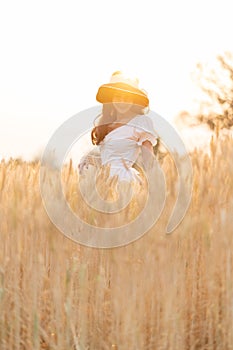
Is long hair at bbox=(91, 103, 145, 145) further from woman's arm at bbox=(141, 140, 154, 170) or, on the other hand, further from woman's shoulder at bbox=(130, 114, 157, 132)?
woman's arm at bbox=(141, 140, 154, 170)

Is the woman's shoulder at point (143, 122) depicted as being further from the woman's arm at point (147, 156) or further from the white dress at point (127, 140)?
the woman's arm at point (147, 156)

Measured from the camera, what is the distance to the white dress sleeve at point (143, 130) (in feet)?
10.5

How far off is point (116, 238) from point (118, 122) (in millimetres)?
1980

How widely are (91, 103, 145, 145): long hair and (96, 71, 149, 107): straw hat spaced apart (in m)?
0.04

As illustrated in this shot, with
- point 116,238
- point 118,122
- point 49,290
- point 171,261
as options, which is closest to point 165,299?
point 171,261

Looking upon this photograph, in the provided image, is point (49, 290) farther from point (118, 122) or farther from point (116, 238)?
point (118, 122)

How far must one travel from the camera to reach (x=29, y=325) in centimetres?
164

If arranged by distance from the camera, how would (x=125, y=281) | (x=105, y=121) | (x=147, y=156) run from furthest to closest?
(x=105, y=121)
(x=147, y=156)
(x=125, y=281)

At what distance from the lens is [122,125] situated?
339 centimetres

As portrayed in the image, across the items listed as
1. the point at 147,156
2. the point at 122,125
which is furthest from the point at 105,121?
the point at 147,156

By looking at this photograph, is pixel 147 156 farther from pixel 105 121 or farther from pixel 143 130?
pixel 105 121

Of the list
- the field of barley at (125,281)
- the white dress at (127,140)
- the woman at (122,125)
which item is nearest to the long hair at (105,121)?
the woman at (122,125)

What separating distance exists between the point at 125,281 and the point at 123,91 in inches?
88.3

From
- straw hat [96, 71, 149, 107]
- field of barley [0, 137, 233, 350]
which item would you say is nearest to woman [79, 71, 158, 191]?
straw hat [96, 71, 149, 107]
